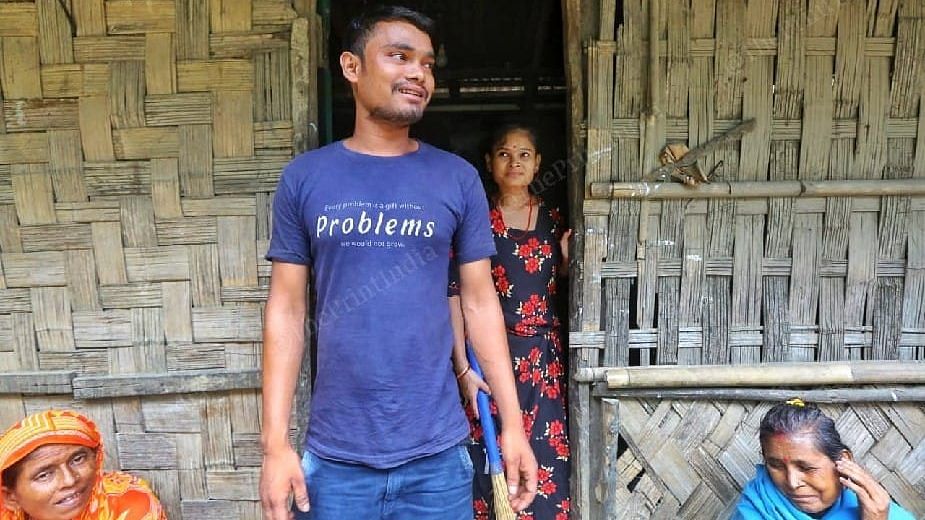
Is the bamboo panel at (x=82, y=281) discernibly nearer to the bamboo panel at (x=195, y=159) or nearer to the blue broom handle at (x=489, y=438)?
the bamboo panel at (x=195, y=159)

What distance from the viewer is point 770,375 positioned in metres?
1.94

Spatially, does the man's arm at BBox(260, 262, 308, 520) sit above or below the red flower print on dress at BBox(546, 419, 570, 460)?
above

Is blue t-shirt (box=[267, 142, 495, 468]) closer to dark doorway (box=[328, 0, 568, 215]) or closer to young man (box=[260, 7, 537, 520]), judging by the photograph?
young man (box=[260, 7, 537, 520])

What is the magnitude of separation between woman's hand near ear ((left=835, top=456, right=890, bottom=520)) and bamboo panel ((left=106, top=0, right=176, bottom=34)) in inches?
86.6

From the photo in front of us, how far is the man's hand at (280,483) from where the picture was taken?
122 cm

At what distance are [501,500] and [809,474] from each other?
83cm

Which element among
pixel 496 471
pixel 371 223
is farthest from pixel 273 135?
pixel 496 471

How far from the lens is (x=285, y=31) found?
1.87m

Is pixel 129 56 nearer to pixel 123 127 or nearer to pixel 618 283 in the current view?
pixel 123 127

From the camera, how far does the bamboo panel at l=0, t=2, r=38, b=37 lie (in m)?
1.86

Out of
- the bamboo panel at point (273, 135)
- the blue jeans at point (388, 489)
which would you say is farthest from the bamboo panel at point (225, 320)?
the blue jeans at point (388, 489)

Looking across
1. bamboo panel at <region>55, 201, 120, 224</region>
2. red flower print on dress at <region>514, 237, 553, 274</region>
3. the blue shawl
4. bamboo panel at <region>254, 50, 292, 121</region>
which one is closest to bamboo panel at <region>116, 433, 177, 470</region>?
bamboo panel at <region>55, 201, 120, 224</region>

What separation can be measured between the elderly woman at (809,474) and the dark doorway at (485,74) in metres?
1.41

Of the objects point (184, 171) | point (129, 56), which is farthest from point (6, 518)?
point (129, 56)
